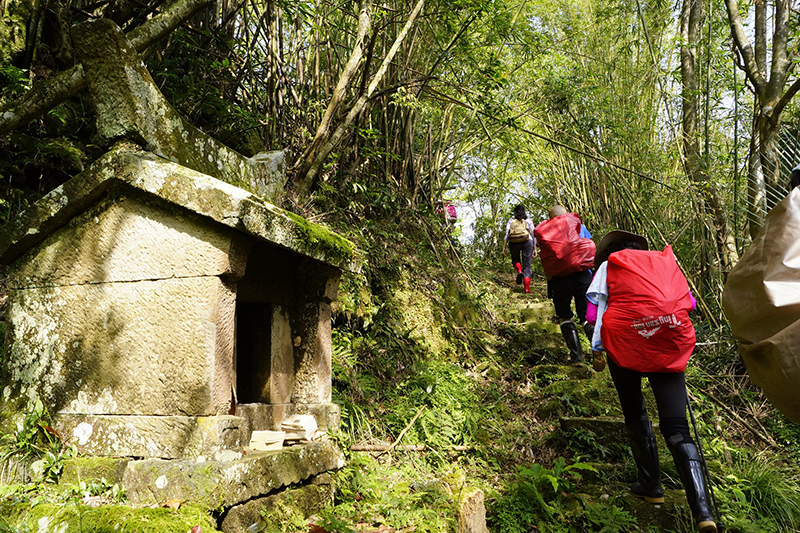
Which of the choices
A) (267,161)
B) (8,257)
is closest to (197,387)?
(8,257)

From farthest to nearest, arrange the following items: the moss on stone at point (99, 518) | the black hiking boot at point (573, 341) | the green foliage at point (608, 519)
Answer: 1. the black hiking boot at point (573, 341)
2. the green foliage at point (608, 519)
3. the moss on stone at point (99, 518)

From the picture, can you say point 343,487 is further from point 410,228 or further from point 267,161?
point 410,228

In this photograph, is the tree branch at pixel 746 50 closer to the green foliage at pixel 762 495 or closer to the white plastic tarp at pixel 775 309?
the green foliage at pixel 762 495

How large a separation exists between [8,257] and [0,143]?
191 centimetres

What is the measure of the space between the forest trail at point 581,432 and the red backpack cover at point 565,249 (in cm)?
114

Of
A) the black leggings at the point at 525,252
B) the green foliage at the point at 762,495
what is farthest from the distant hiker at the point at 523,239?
the green foliage at the point at 762,495

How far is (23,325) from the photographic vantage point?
8.34ft

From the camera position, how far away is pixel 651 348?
3.08 m

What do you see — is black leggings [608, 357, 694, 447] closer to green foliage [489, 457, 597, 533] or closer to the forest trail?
the forest trail

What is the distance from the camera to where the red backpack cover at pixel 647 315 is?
3.07m

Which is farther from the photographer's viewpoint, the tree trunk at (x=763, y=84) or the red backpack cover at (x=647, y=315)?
the tree trunk at (x=763, y=84)

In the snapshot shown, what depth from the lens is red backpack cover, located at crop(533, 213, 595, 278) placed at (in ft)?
17.9

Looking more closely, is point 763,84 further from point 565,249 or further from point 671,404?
point 671,404

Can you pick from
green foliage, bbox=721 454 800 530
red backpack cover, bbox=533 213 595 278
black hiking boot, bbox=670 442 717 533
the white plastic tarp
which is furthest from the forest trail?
the white plastic tarp
